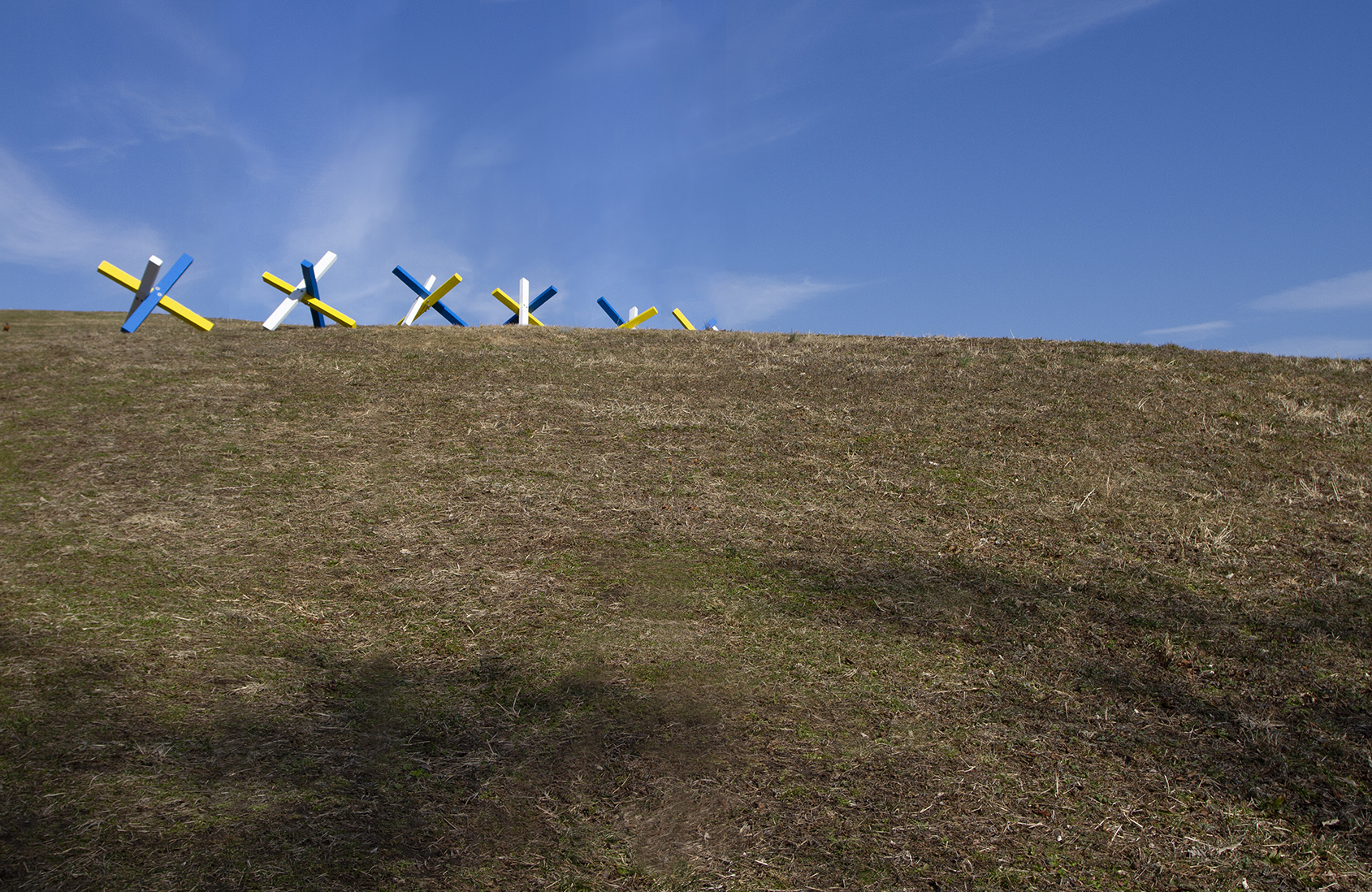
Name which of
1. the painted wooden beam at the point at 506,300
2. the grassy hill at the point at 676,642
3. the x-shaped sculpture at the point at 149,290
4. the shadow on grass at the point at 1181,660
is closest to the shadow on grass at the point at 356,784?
the grassy hill at the point at 676,642

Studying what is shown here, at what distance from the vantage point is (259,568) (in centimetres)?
625

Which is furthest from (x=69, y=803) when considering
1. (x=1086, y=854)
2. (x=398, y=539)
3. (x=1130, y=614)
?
(x=1130, y=614)

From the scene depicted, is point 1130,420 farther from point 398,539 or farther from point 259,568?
point 259,568

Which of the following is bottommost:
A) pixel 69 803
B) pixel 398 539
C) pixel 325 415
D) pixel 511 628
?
pixel 69 803

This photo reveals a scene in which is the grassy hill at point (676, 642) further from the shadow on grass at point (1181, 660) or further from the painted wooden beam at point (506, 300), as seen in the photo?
the painted wooden beam at point (506, 300)

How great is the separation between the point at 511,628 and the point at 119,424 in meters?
6.73

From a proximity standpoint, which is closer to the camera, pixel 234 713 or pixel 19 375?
pixel 234 713

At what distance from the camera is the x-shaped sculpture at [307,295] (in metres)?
14.8

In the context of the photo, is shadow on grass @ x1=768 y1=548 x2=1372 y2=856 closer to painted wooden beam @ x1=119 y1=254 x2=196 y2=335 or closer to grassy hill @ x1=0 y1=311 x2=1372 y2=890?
grassy hill @ x1=0 y1=311 x2=1372 y2=890

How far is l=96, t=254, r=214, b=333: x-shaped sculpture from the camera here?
45.0 feet

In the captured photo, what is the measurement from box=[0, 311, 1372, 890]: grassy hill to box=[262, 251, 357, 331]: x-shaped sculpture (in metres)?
4.47

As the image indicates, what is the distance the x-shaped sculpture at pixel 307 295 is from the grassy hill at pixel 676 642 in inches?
176

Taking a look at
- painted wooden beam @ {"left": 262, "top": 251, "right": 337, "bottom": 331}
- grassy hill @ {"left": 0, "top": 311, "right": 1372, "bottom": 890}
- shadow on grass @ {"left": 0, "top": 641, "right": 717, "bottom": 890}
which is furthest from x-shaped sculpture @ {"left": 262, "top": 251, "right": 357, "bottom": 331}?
shadow on grass @ {"left": 0, "top": 641, "right": 717, "bottom": 890}

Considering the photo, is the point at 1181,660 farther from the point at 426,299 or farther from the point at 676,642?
the point at 426,299
